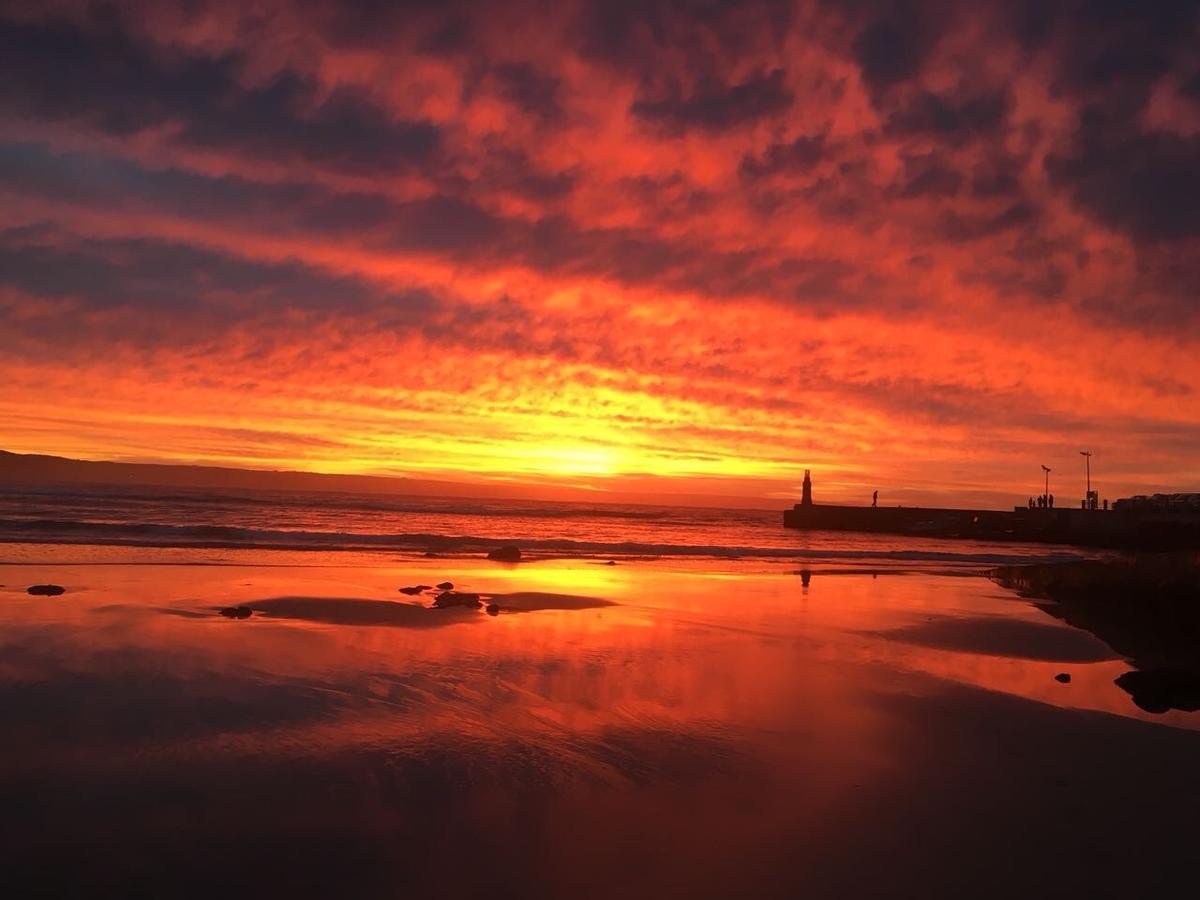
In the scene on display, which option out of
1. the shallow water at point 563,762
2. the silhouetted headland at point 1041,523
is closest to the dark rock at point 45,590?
the shallow water at point 563,762

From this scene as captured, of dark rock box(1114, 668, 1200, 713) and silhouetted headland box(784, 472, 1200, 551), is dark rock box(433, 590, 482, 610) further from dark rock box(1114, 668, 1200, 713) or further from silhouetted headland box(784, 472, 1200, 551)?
silhouetted headland box(784, 472, 1200, 551)

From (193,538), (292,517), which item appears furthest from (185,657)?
(292,517)

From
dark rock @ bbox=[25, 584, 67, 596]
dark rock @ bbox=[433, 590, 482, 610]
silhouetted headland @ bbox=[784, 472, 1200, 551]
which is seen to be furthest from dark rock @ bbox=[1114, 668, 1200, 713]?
silhouetted headland @ bbox=[784, 472, 1200, 551]

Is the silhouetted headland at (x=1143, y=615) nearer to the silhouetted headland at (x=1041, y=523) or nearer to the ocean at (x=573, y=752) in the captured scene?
the ocean at (x=573, y=752)

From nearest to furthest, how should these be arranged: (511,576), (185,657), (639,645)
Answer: (185,657) → (639,645) → (511,576)

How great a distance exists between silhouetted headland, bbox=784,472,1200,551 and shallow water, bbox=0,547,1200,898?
67432 millimetres

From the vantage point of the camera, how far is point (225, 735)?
349 inches

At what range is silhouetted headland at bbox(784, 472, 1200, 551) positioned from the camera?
73312 millimetres

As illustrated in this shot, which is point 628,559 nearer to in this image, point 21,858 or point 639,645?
point 639,645

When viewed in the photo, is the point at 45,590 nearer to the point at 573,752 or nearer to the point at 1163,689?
the point at 573,752

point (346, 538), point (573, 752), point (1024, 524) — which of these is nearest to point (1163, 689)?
point (573, 752)

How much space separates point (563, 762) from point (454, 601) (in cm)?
1270

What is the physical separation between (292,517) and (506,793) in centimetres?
6539

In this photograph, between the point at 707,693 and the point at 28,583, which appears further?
the point at 28,583
